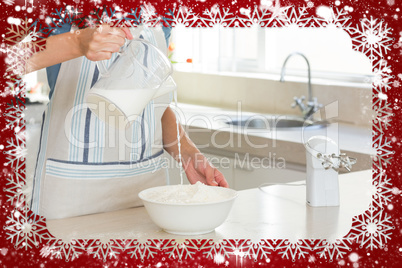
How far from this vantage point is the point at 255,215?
1.29 meters

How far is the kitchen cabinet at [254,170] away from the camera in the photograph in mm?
2318

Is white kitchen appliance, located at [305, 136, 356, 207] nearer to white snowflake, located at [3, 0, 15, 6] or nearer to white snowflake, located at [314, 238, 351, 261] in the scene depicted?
white snowflake, located at [314, 238, 351, 261]

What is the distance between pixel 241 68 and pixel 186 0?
2.23m

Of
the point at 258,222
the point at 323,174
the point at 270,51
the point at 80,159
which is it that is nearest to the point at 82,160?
the point at 80,159

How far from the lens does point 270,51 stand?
10.4 feet

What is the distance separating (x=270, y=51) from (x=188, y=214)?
2.19 m

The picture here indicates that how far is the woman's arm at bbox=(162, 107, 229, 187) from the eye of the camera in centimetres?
141

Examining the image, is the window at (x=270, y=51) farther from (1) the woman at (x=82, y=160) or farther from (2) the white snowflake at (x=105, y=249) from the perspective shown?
(2) the white snowflake at (x=105, y=249)

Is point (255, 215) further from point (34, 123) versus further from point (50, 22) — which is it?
point (34, 123)

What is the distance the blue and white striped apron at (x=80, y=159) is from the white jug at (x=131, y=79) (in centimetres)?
26

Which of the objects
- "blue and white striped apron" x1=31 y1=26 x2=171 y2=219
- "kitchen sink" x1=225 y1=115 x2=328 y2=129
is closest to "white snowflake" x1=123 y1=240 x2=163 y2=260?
"blue and white striped apron" x1=31 y1=26 x2=171 y2=219

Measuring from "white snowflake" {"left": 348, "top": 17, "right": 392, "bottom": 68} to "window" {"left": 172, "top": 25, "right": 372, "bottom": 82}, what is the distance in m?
1.47

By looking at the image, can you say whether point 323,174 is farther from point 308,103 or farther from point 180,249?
point 308,103

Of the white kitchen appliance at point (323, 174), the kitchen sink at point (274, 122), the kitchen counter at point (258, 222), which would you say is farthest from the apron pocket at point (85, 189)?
the kitchen sink at point (274, 122)
